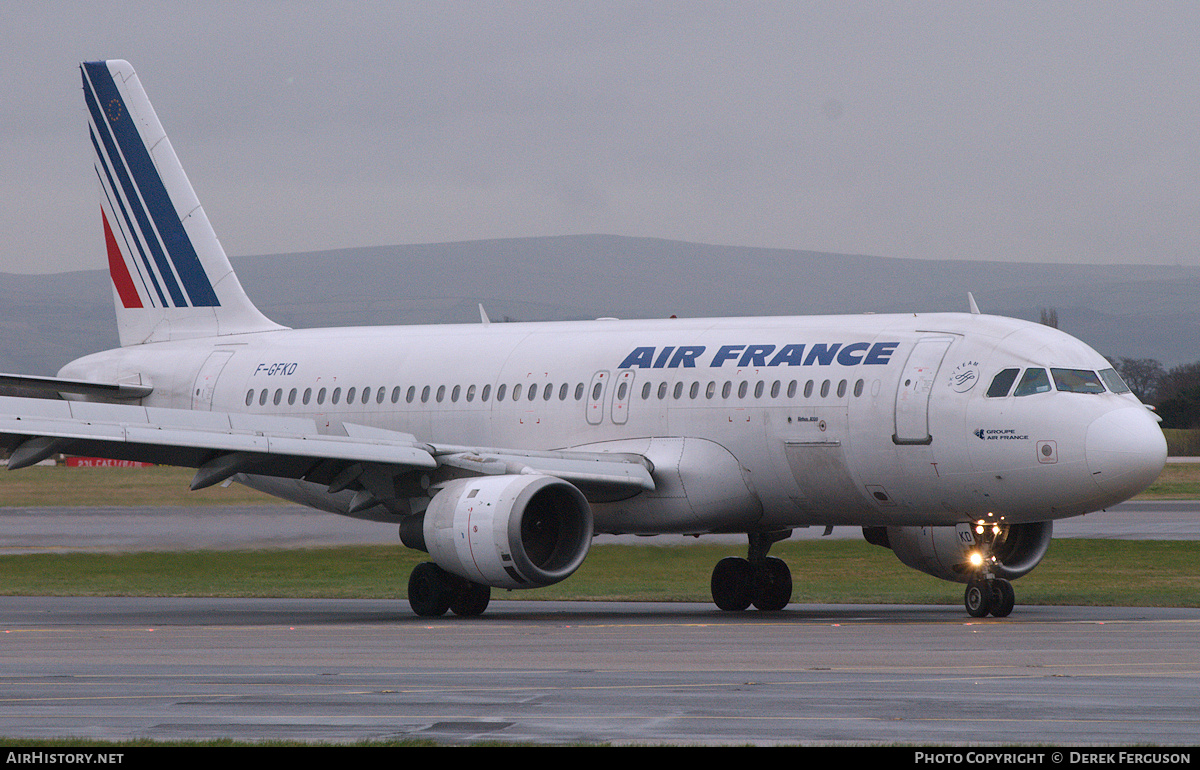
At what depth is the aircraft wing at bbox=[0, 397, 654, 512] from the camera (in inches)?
973

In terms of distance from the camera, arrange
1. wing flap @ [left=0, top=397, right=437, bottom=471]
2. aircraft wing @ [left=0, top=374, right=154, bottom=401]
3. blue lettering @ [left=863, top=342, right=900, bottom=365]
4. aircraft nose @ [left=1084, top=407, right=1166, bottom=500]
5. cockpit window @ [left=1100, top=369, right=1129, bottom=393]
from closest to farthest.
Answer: aircraft nose @ [left=1084, top=407, right=1166, bottom=500] → wing flap @ [left=0, top=397, right=437, bottom=471] → cockpit window @ [left=1100, top=369, right=1129, bottom=393] → blue lettering @ [left=863, top=342, right=900, bottom=365] → aircraft wing @ [left=0, top=374, right=154, bottom=401]

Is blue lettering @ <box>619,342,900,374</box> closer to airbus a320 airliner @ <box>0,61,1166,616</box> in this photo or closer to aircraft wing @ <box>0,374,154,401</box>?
airbus a320 airliner @ <box>0,61,1166,616</box>

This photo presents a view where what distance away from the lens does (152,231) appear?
36.4m

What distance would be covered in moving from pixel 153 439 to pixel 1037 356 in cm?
1228

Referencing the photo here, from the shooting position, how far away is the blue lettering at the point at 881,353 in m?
26.1

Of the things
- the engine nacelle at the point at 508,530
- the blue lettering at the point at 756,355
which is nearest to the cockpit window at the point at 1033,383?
the blue lettering at the point at 756,355

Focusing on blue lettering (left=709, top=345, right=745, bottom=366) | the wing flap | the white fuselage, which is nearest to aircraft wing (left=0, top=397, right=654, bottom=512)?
the wing flap

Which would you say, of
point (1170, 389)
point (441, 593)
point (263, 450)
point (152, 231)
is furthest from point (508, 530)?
point (1170, 389)

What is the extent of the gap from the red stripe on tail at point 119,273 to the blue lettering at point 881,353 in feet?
55.2

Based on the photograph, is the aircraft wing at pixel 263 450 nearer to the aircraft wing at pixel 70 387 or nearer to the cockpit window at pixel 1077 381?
the aircraft wing at pixel 70 387

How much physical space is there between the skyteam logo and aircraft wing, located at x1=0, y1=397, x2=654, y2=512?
989 cm

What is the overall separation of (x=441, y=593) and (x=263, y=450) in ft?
11.5

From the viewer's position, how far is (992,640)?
67.2 ft

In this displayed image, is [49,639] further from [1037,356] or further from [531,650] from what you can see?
[1037,356]
